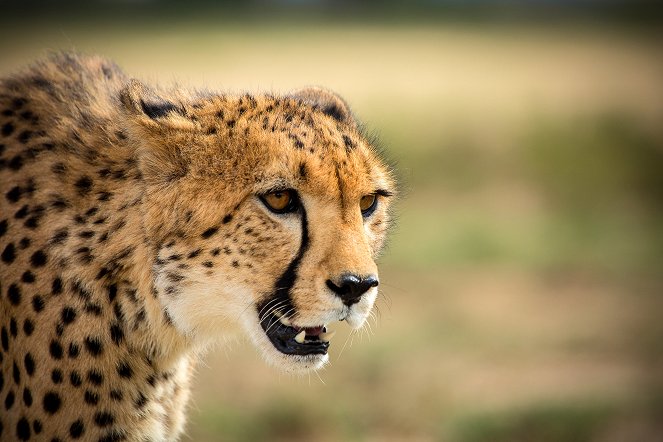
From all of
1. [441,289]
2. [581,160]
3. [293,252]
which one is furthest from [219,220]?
[581,160]

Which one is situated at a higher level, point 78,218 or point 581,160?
point 581,160

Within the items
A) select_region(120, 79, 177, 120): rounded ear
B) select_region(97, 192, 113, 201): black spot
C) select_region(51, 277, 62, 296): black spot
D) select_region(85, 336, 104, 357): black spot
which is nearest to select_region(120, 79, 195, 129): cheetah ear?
select_region(120, 79, 177, 120): rounded ear

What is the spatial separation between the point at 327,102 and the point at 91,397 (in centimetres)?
108

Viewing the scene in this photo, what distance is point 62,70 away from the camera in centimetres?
288

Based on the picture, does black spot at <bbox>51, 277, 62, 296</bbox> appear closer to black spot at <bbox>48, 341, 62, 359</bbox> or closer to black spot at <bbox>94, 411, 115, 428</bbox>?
black spot at <bbox>48, 341, 62, 359</bbox>

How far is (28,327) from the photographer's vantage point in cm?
237

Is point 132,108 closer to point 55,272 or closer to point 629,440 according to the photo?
point 55,272

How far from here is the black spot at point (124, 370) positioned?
242 centimetres

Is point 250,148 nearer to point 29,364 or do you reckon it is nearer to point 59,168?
point 59,168

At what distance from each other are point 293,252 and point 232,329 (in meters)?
0.32

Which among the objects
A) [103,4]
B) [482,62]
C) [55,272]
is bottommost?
[55,272]

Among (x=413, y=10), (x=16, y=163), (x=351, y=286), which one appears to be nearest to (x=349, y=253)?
(x=351, y=286)

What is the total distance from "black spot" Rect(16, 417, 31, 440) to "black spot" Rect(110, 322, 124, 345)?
303 millimetres

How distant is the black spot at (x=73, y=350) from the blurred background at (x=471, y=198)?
95 cm
